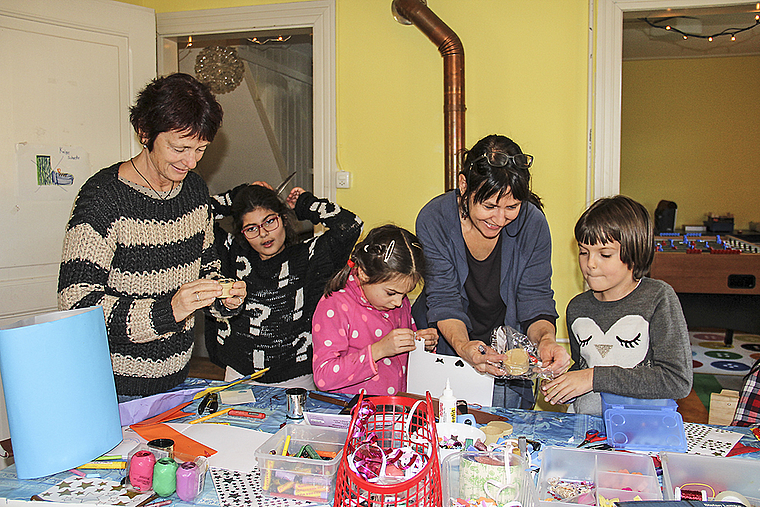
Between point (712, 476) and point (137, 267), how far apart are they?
1.52 m

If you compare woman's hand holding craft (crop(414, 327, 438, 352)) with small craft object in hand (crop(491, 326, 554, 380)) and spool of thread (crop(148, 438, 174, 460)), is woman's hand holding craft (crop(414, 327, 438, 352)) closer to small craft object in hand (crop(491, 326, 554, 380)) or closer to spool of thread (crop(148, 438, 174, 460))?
small craft object in hand (crop(491, 326, 554, 380))

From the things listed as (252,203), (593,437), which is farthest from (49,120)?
(593,437)

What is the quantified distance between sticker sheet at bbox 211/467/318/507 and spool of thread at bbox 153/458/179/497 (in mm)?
92

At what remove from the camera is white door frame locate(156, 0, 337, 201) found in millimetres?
3314

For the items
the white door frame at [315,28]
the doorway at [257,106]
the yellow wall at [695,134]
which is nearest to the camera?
the white door frame at [315,28]

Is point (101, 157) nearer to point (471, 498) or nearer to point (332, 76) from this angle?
point (332, 76)

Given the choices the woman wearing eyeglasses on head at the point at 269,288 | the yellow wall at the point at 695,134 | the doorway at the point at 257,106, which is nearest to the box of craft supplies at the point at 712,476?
→ the woman wearing eyeglasses on head at the point at 269,288

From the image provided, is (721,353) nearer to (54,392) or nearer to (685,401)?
(685,401)

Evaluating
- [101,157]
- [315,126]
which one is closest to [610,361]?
[315,126]

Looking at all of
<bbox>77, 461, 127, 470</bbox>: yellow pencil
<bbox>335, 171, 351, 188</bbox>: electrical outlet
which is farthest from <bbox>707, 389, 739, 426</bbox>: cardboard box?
<bbox>335, 171, 351, 188</bbox>: electrical outlet

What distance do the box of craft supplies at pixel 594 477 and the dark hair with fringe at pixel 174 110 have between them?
127 centimetres

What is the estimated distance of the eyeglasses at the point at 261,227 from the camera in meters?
2.35

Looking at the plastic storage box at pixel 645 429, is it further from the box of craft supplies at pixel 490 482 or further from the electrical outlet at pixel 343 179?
the electrical outlet at pixel 343 179

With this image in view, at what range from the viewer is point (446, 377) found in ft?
6.21
